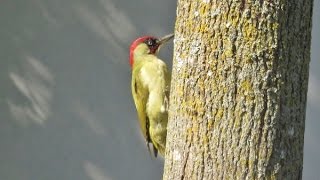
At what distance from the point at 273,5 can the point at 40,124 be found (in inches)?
147

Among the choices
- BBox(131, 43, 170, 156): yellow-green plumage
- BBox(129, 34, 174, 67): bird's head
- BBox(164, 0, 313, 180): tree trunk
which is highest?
BBox(129, 34, 174, 67): bird's head

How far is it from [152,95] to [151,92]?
0.02 m

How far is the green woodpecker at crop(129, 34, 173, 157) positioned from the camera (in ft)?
16.0

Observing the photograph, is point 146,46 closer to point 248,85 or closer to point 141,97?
point 141,97

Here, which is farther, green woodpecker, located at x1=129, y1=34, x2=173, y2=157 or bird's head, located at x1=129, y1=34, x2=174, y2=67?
bird's head, located at x1=129, y1=34, x2=174, y2=67

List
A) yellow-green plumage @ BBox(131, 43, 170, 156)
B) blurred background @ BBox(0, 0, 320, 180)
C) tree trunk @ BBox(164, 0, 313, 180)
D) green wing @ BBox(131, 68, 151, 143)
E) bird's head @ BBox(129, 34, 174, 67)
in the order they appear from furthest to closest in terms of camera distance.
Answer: blurred background @ BBox(0, 0, 320, 180) → bird's head @ BBox(129, 34, 174, 67) → green wing @ BBox(131, 68, 151, 143) → yellow-green plumage @ BBox(131, 43, 170, 156) → tree trunk @ BBox(164, 0, 313, 180)

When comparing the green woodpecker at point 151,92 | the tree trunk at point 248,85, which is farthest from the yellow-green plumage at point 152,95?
the tree trunk at point 248,85

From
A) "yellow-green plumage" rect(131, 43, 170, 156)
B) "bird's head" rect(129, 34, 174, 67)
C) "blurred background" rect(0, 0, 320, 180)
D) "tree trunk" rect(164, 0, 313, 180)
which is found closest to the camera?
"tree trunk" rect(164, 0, 313, 180)

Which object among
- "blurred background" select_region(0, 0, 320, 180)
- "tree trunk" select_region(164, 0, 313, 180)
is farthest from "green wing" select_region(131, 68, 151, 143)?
"tree trunk" select_region(164, 0, 313, 180)

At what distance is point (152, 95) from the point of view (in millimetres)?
4914

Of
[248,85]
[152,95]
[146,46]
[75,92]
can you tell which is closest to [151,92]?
[152,95]

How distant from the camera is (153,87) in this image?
16.2 feet

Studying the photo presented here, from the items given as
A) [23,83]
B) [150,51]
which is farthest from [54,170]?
[150,51]

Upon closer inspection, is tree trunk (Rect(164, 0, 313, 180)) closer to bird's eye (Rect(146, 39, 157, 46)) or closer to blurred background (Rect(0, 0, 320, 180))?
bird's eye (Rect(146, 39, 157, 46))
